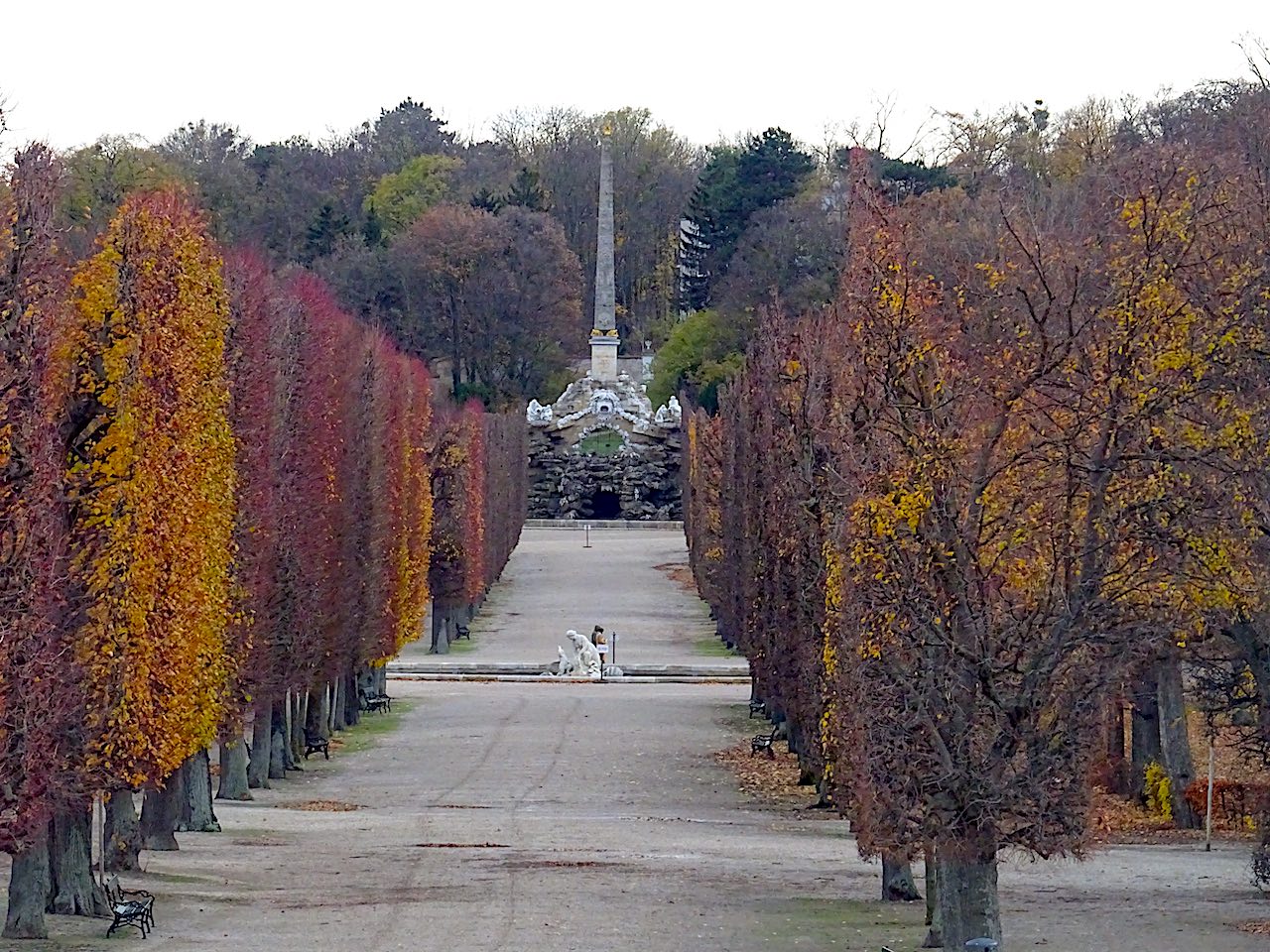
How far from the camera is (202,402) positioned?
20.7 metres

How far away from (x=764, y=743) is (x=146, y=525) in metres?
18.1

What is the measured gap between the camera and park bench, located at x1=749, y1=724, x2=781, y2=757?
34.0 metres

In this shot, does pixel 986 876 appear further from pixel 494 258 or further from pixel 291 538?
pixel 494 258

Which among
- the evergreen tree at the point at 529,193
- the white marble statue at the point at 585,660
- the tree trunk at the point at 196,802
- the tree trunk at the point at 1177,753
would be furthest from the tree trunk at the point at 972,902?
the evergreen tree at the point at 529,193

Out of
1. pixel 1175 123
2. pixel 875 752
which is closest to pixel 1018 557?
pixel 875 752

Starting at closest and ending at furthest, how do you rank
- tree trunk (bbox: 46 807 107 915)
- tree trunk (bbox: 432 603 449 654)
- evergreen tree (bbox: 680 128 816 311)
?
tree trunk (bbox: 46 807 107 915) < tree trunk (bbox: 432 603 449 654) < evergreen tree (bbox: 680 128 816 311)

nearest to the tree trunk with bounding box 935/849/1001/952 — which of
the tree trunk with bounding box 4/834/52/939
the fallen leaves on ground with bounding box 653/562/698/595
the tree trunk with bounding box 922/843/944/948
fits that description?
the tree trunk with bounding box 922/843/944/948

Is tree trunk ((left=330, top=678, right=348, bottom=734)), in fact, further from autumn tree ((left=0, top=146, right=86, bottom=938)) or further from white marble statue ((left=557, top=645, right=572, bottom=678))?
autumn tree ((left=0, top=146, right=86, bottom=938))

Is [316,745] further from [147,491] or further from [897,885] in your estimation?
[897,885]

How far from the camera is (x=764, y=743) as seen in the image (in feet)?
114

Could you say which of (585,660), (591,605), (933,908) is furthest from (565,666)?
(933,908)

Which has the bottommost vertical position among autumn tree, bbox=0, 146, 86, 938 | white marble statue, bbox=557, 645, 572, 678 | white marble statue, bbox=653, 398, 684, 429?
white marble statue, bbox=557, 645, 572, 678

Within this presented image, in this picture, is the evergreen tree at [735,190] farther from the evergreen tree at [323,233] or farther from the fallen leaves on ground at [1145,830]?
the fallen leaves on ground at [1145,830]

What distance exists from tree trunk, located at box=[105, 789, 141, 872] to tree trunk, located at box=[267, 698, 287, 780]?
11447 mm
